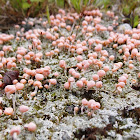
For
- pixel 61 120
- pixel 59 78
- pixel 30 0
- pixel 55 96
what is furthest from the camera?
pixel 30 0

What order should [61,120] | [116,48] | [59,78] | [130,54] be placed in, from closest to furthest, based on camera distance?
[61,120] → [59,78] → [130,54] → [116,48]

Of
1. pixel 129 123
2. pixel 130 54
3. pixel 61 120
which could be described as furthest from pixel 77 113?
pixel 130 54

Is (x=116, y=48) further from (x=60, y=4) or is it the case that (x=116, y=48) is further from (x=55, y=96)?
(x=60, y=4)

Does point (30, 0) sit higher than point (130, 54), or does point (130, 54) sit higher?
point (30, 0)

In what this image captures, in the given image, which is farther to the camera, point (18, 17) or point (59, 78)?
point (18, 17)

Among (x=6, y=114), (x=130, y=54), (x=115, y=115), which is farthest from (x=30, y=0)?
(x=115, y=115)

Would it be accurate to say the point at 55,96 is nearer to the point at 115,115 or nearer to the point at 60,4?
the point at 115,115

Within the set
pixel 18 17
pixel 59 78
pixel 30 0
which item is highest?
pixel 30 0

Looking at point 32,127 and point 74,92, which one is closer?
point 32,127
